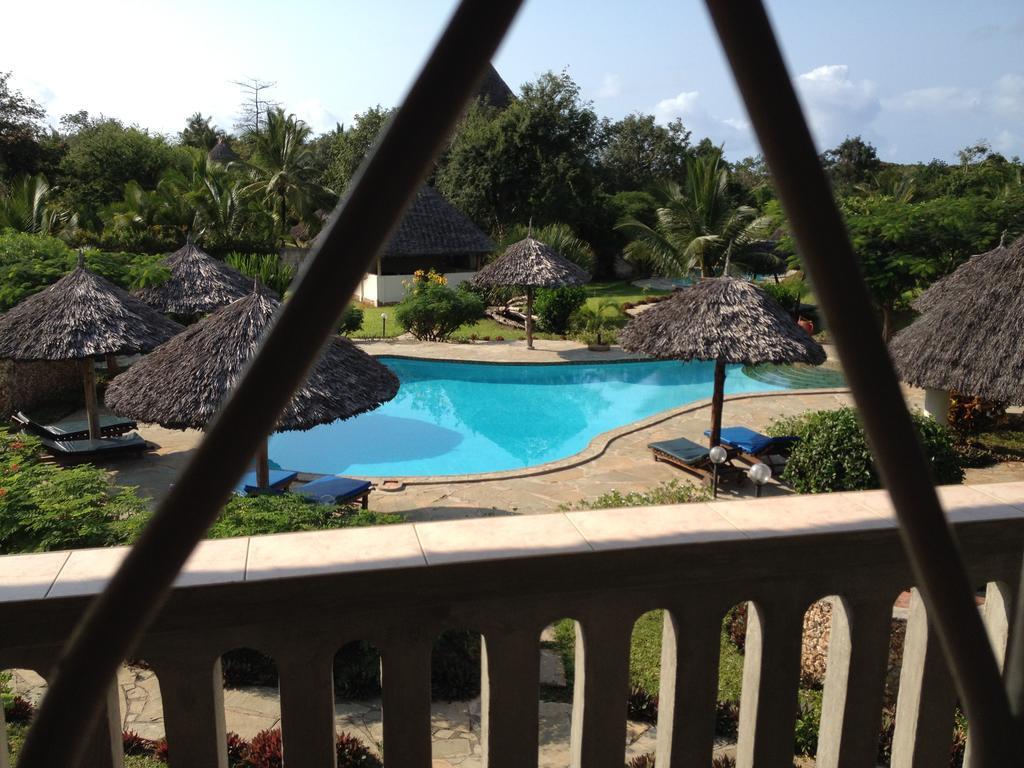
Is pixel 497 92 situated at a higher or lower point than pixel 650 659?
higher

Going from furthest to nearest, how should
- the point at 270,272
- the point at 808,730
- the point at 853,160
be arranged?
1. the point at 853,160
2. the point at 270,272
3. the point at 808,730

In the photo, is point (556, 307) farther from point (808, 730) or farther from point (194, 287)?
point (808, 730)

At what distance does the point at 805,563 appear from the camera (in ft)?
5.79

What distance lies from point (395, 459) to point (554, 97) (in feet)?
67.4

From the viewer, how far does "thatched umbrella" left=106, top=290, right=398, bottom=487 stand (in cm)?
788

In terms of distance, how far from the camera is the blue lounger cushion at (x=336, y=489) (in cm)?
814

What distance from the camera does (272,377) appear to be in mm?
383

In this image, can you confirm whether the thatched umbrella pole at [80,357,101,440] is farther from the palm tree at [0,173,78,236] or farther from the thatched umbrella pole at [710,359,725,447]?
the palm tree at [0,173,78,236]

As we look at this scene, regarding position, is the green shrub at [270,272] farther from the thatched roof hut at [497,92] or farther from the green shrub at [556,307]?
the thatched roof hut at [497,92]

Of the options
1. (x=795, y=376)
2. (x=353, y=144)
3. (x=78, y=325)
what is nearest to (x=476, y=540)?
(x=78, y=325)

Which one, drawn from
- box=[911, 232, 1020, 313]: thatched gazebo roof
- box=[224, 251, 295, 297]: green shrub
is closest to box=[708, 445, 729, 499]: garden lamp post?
box=[911, 232, 1020, 313]: thatched gazebo roof

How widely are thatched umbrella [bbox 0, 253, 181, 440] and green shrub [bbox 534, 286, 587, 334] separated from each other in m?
10.7

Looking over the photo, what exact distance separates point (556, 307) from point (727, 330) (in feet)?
31.4

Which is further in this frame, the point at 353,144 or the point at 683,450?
the point at 353,144
